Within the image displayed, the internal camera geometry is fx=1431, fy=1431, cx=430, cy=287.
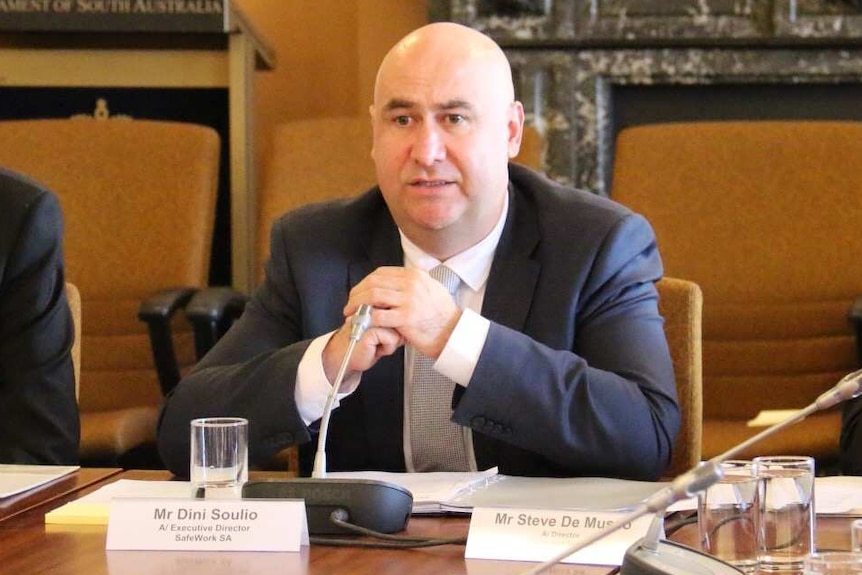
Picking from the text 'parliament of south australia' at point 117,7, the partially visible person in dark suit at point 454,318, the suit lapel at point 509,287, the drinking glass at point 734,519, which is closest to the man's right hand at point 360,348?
the partially visible person in dark suit at point 454,318

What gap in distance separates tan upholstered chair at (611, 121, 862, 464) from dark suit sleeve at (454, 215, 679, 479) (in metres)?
1.05

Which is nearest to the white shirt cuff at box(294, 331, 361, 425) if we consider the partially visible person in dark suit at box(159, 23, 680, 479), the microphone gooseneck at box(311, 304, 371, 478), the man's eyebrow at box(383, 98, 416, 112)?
the partially visible person in dark suit at box(159, 23, 680, 479)

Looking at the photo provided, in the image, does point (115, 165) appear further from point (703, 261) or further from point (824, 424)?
point (824, 424)

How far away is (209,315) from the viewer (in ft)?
9.78

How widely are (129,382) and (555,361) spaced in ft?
5.64

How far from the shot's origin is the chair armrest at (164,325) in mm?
3037

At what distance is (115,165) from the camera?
3344 mm

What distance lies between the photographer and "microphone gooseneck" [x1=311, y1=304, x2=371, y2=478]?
1535 millimetres

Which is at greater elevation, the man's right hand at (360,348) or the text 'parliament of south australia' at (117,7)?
the text 'parliament of south australia' at (117,7)

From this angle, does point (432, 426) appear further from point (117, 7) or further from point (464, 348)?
point (117, 7)

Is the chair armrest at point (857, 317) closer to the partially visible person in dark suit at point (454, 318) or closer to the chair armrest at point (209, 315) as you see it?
the partially visible person in dark suit at point (454, 318)

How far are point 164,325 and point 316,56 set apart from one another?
1474mm

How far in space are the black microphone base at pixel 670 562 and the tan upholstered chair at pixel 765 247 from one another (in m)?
1.87

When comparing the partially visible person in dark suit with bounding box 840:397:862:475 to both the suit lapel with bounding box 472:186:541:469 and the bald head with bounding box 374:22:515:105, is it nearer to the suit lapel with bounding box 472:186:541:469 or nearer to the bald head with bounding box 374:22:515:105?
the suit lapel with bounding box 472:186:541:469
